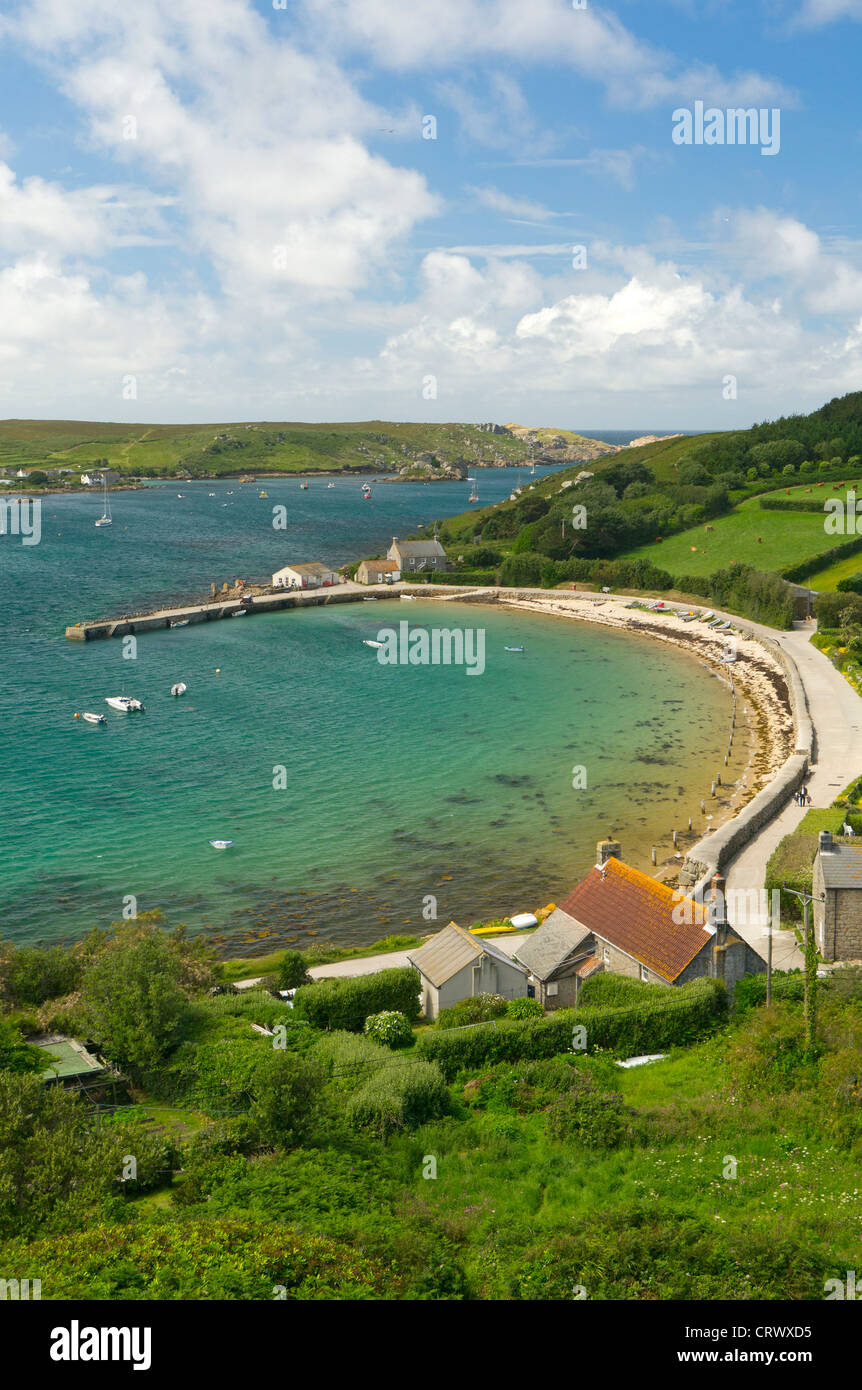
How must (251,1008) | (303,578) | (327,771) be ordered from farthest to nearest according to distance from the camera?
(303,578), (327,771), (251,1008)

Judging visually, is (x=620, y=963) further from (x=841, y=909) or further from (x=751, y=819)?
(x=751, y=819)

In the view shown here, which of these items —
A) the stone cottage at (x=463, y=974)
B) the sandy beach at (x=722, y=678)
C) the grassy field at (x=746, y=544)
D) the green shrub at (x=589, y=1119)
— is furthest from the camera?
the grassy field at (x=746, y=544)

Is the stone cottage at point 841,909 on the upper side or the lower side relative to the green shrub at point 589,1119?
upper

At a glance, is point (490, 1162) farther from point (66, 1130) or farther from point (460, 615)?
point (460, 615)

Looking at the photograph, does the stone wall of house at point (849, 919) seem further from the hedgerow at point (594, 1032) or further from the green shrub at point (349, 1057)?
the green shrub at point (349, 1057)

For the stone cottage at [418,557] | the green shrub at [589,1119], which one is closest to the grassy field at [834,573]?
the stone cottage at [418,557]

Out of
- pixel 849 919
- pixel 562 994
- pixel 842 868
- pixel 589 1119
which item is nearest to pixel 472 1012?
pixel 562 994
